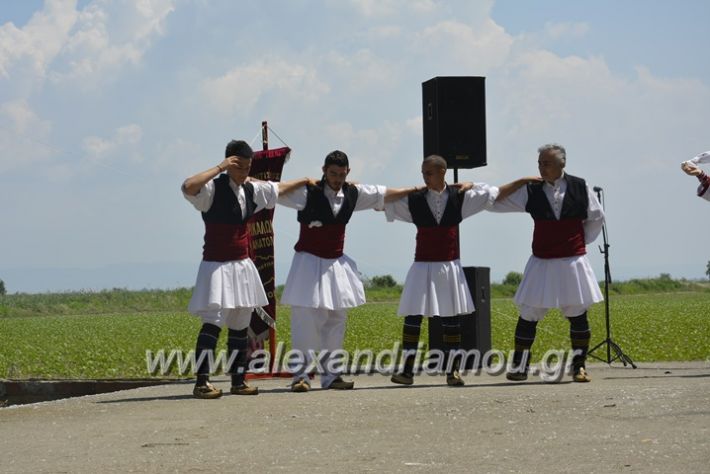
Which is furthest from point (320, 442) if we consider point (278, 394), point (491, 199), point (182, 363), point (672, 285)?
point (672, 285)

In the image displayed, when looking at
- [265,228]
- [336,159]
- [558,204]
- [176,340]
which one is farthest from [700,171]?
[176,340]

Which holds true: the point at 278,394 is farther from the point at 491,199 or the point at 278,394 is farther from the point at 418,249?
the point at 491,199

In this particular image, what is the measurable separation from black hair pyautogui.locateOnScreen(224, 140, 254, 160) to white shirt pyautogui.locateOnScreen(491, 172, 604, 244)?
2.41 metres

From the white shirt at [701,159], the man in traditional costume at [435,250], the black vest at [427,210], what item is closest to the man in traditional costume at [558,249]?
the man in traditional costume at [435,250]

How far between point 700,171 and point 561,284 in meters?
1.99

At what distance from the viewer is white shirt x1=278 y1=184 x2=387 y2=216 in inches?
419

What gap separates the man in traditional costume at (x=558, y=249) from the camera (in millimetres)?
10930

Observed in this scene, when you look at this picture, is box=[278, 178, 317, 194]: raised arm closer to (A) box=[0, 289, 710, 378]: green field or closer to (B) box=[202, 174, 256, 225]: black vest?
(B) box=[202, 174, 256, 225]: black vest

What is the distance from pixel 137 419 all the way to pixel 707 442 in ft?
13.6

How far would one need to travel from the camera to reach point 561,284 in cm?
1093

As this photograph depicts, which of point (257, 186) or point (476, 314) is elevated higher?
point (257, 186)

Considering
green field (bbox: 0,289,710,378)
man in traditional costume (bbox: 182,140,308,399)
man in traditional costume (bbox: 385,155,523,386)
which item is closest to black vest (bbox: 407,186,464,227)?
man in traditional costume (bbox: 385,155,523,386)

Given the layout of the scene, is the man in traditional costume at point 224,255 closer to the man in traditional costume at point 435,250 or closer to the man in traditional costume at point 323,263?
the man in traditional costume at point 323,263

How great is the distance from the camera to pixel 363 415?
28.4 ft
